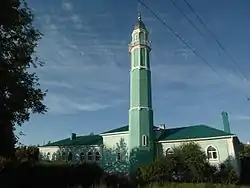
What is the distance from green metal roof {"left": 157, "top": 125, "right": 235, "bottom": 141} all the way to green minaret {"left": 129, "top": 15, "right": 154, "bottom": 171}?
2.43 m

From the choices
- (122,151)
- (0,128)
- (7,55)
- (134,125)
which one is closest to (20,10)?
(7,55)

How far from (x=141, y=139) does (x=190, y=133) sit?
601 centimetres

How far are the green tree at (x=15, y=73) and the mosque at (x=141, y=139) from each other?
1689cm

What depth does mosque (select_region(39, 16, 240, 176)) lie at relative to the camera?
3484 centimetres

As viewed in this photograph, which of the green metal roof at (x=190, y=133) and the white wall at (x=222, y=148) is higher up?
the green metal roof at (x=190, y=133)

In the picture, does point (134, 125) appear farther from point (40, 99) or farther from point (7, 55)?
point (7, 55)

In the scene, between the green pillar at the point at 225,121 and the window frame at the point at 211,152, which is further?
the green pillar at the point at 225,121

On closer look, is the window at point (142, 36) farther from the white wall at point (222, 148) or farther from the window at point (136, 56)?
the white wall at point (222, 148)

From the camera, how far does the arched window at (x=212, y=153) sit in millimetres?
34562

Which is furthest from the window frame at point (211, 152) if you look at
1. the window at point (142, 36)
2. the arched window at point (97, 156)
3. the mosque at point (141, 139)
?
the window at point (142, 36)

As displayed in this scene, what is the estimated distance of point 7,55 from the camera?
65.8ft

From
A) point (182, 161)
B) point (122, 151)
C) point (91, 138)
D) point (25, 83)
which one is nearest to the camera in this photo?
point (25, 83)

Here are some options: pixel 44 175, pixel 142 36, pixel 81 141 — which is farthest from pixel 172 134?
pixel 44 175

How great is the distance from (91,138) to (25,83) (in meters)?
24.6
